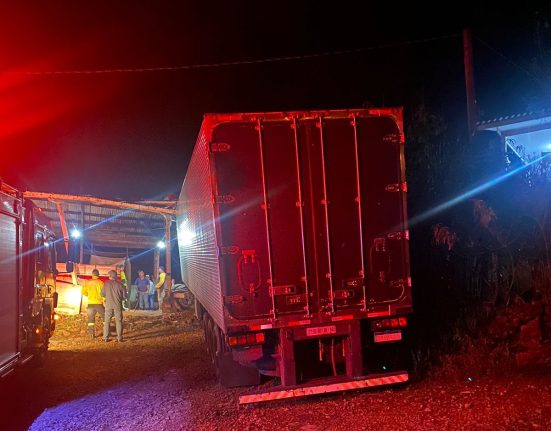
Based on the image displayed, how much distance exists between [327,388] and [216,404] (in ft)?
4.94

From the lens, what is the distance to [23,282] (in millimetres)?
7492

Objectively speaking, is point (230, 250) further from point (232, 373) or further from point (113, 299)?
point (113, 299)

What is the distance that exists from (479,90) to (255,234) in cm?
1066

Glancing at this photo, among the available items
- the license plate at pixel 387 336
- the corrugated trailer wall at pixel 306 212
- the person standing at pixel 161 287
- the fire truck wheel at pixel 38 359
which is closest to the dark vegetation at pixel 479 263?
the license plate at pixel 387 336

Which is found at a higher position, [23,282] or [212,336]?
[23,282]

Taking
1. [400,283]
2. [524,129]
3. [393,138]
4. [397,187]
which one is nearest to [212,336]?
[400,283]

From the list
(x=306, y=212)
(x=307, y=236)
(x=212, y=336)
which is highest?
(x=306, y=212)

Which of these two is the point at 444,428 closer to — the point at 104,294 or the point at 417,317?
the point at 417,317

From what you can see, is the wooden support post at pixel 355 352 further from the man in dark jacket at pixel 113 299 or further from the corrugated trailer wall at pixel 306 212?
the man in dark jacket at pixel 113 299

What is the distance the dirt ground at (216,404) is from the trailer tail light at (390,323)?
81cm

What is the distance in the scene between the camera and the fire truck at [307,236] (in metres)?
5.94

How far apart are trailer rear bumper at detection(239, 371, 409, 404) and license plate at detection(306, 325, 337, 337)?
1.96ft

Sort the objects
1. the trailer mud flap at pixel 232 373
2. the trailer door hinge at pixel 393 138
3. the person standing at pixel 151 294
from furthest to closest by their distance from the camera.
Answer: the person standing at pixel 151 294 < the trailer mud flap at pixel 232 373 < the trailer door hinge at pixel 393 138

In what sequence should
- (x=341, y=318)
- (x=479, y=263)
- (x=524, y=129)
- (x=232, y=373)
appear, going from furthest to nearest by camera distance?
(x=524, y=129) → (x=479, y=263) → (x=232, y=373) → (x=341, y=318)
